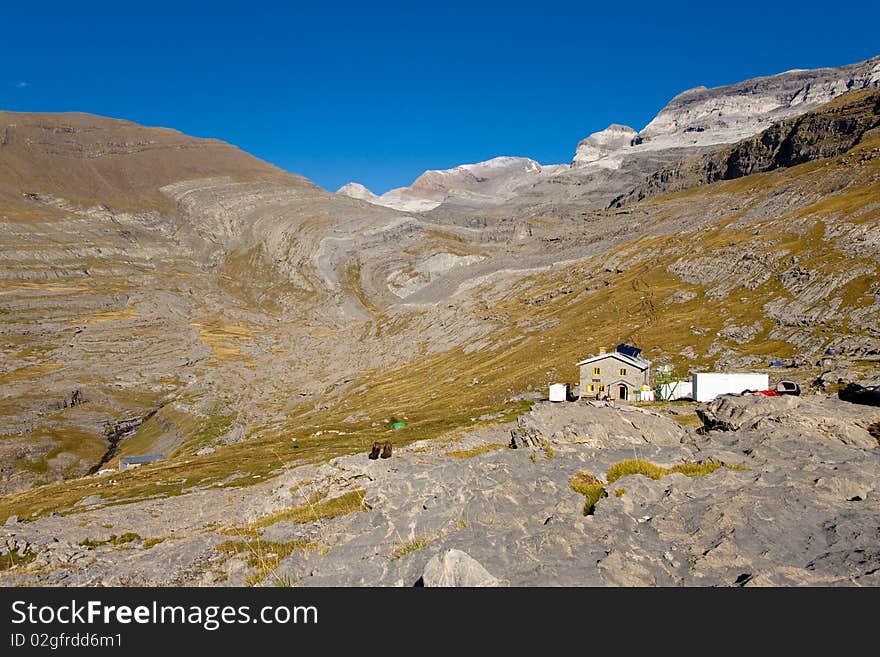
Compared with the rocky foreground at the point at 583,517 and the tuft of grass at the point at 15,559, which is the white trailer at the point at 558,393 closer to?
the rocky foreground at the point at 583,517

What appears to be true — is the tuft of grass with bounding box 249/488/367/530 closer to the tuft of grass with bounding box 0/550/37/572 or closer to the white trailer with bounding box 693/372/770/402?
the tuft of grass with bounding box 0/550/37/572

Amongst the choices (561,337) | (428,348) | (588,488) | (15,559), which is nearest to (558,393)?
(561,337)

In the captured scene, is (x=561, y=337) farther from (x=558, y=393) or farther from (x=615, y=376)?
(x=615, y=376)

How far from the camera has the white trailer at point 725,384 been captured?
4653cm

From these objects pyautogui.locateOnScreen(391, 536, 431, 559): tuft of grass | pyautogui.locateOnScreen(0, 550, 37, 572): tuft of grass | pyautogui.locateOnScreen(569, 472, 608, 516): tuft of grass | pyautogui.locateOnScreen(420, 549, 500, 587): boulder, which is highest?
pyautogui.locateOnScreen(569, 472, 608, 516): tuft of grass

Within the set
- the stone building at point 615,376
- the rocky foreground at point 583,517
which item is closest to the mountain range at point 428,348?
the rocky foreground at point 583,517

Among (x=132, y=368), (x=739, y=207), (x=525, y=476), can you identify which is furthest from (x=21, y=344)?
(x=739, y=207)

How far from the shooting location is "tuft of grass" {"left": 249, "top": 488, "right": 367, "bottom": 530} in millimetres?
16370

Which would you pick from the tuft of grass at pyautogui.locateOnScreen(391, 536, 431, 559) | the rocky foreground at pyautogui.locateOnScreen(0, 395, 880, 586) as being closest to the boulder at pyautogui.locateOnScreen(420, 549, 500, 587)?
the rocky foreground at pyautogui.locateOnScreen(0, 395, 880, 586)

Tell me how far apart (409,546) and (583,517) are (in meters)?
3.84

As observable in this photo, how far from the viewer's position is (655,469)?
15648mm

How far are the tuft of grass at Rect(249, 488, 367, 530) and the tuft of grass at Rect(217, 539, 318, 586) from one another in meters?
1.69

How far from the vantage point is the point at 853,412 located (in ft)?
78.9
